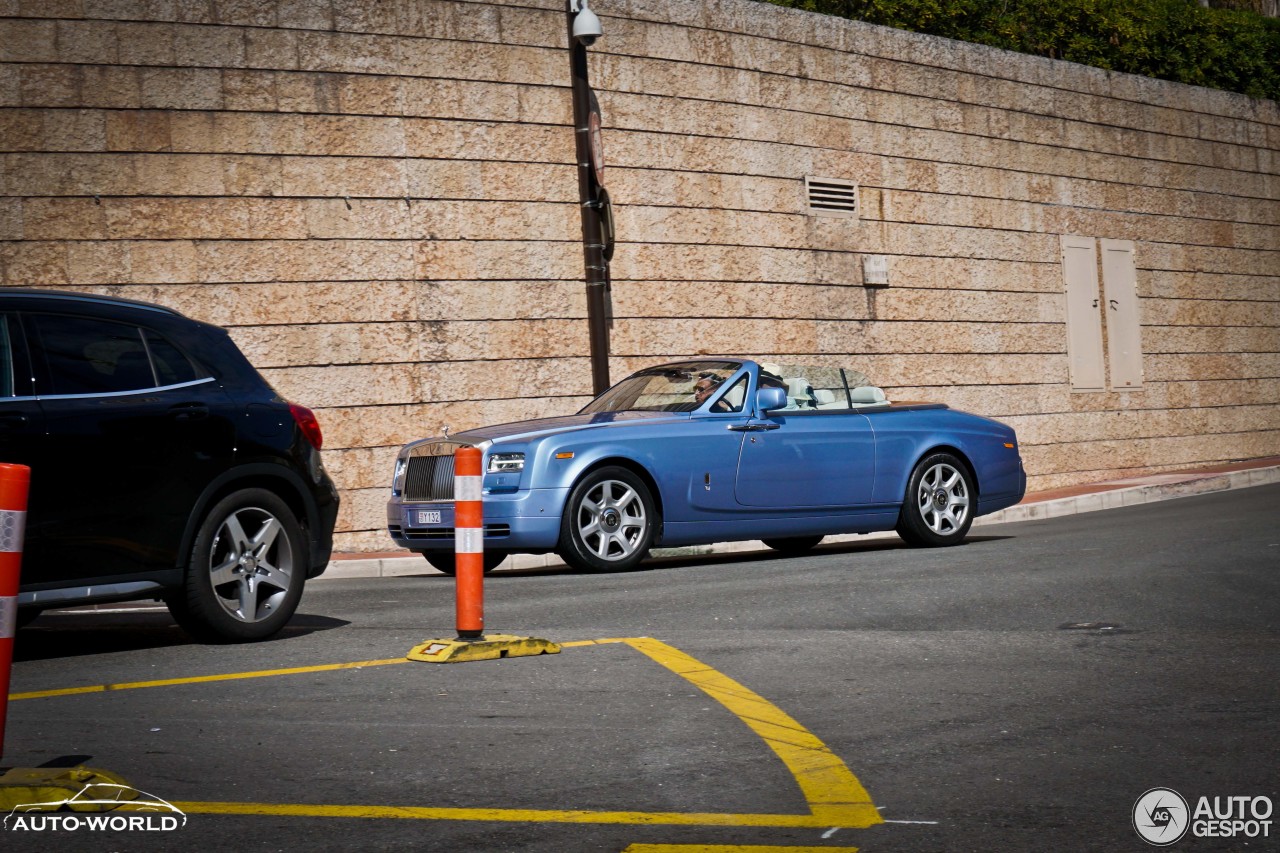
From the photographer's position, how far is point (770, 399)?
11.4 m

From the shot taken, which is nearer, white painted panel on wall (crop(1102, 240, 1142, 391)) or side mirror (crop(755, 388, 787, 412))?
side mirror (crop(755, 388, 787, 412))

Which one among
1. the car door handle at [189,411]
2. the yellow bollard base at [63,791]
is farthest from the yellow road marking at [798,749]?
the car door handle at [189,411]

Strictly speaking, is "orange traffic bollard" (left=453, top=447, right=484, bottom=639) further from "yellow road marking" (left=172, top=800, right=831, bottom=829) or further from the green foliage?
the green foliage

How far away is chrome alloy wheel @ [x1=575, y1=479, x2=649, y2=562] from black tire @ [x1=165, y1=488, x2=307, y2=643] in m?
3.20

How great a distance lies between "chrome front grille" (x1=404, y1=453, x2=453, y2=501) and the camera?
422 inches

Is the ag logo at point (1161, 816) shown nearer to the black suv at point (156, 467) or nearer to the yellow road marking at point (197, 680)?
the yellow road marking at point (197, 680)

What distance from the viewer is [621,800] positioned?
4305mm

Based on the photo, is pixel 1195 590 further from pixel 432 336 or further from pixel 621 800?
pixel 432 336

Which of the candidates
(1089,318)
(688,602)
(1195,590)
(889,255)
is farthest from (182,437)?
(1089,318)

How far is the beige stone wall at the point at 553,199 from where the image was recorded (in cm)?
1370

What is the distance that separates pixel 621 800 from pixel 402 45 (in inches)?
459

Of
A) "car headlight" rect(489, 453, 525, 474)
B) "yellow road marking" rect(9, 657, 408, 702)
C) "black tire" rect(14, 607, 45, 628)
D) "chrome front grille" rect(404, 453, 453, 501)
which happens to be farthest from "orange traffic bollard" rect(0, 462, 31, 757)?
"chrome front grille" rect(404, 453, 453, 501)

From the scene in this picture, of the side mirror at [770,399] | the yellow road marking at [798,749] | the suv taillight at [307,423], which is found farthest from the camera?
the side mirror at [770,399]

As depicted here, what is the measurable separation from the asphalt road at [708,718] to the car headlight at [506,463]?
1472 millimetres
